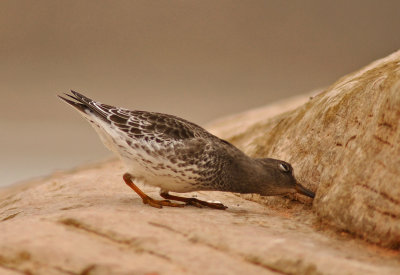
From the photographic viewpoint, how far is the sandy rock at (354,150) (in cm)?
552

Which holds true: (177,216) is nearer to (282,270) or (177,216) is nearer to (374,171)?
(282,270)

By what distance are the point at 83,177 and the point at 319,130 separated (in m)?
3.71

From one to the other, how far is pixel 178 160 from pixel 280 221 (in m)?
1.31

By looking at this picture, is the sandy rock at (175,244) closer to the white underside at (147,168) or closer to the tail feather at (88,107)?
the white underside at (147,168)

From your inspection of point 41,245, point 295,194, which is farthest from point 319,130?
point 41,245

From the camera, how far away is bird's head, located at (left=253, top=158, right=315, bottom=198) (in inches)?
277

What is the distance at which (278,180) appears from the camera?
279 inches

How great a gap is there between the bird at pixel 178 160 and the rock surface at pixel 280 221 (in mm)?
296

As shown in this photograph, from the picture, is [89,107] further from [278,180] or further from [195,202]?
[278,180]

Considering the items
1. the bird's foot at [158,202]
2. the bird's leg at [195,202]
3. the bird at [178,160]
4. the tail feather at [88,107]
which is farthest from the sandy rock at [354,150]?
the tail feather at [88,107]

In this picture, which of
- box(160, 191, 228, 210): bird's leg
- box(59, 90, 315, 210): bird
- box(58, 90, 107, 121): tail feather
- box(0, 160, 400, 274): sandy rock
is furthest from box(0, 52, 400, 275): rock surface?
box(58, 90, 107, 121): tail feather

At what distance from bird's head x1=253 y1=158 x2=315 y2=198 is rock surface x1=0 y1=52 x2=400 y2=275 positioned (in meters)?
0.23

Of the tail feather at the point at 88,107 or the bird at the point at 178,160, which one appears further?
the tail feather at the point at 88,107

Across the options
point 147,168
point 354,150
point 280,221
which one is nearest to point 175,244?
point 280,221
